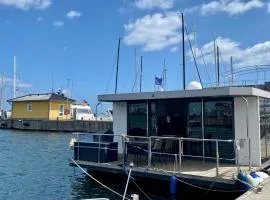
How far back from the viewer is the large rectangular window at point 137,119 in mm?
16094

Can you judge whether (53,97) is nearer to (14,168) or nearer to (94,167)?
(14,168)

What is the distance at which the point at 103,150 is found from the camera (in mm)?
14883

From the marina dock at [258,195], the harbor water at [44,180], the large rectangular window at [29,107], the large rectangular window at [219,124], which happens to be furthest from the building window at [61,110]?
the marina dock at [258,195]

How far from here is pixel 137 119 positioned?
16.4 meters

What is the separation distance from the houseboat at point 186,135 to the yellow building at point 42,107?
38.4 m

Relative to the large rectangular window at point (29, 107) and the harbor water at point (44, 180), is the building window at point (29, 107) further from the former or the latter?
the harbor water at point (44, 180)

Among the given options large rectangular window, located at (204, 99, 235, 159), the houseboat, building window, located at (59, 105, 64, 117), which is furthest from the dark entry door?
building window, located at (59, 105, 64, 117)

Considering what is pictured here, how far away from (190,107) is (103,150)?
11.4 ft

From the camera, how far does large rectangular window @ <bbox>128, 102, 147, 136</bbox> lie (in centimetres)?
1609

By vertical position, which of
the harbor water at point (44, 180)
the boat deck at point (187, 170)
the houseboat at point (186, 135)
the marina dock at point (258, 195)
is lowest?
the harbor water at point (44, 180)

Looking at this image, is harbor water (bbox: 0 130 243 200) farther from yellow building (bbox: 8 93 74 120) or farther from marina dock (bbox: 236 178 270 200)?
yellow building (bbox: 8 93 74 120)

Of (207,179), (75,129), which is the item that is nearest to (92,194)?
(207,179)

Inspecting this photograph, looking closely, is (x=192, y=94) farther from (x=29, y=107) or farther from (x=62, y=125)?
(x=29, y=107)

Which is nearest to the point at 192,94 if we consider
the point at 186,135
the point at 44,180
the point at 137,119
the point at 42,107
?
the point at 186,135
